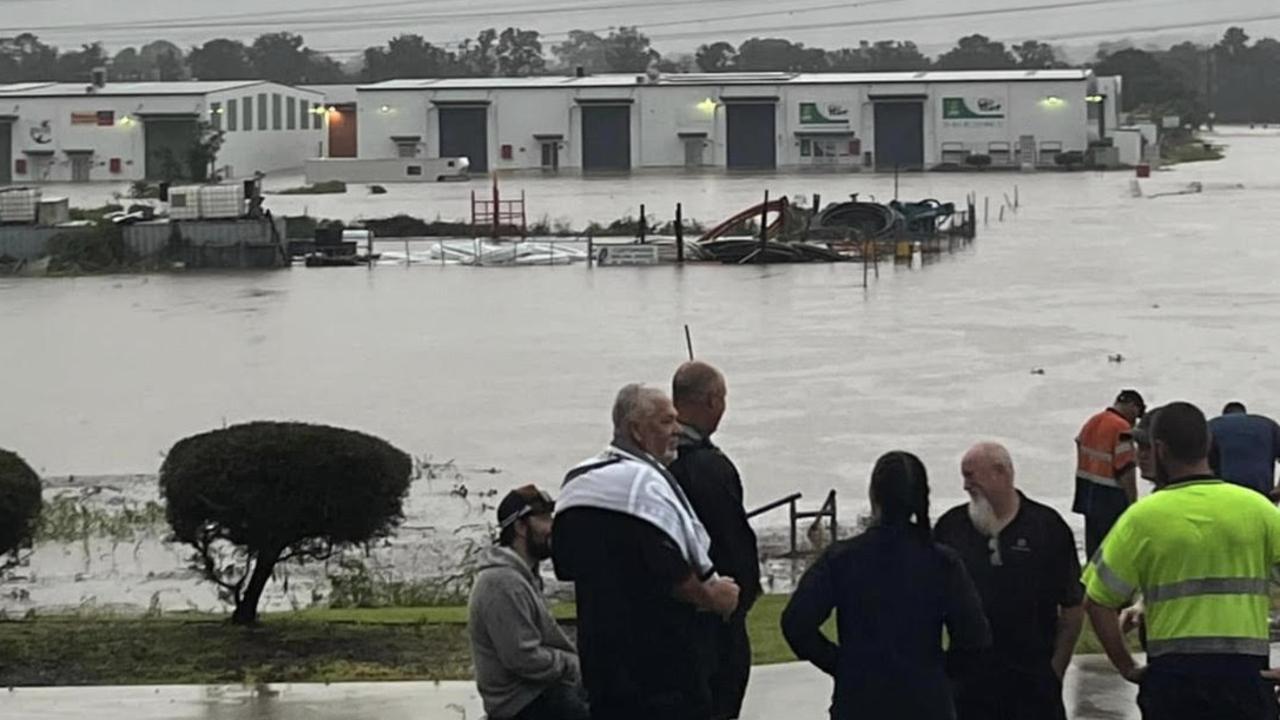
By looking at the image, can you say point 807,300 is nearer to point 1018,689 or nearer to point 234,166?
point 1018,689

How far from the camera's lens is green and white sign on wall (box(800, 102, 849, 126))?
103 metres

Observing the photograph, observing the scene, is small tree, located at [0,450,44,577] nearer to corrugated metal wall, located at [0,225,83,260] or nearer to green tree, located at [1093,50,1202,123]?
corrugated metal wall, located at [0,225,83,260]

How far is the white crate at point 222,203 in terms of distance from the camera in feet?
172

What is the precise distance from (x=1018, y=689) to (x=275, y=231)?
4618 centimetres

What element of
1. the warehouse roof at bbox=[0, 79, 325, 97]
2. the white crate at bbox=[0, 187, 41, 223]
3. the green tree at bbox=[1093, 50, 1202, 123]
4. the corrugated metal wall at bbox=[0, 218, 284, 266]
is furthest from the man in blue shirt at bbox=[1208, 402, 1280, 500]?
the green tree at bbox=[1093, 50, 1202, 123]

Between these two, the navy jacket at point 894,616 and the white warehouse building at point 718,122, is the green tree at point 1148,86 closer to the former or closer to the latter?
the white warehouse building at point 718,122

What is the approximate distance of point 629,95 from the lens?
104875 millimetres

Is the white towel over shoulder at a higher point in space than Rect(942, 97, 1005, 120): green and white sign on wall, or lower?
lower

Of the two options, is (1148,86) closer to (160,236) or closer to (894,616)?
(160,236)

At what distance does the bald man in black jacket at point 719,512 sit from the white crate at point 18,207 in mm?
50058

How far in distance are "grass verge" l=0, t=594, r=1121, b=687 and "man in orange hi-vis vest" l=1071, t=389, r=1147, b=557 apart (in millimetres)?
1897

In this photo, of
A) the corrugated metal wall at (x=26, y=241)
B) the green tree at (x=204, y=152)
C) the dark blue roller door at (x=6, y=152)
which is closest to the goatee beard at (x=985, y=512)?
the corrugated metal wall at (x=26, y=241)

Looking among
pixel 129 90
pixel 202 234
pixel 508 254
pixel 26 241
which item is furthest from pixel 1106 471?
pixel 129 90

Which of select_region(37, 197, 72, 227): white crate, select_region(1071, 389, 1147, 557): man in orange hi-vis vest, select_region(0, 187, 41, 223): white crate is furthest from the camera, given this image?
select_region(37, 197, 72, 227): white crate
